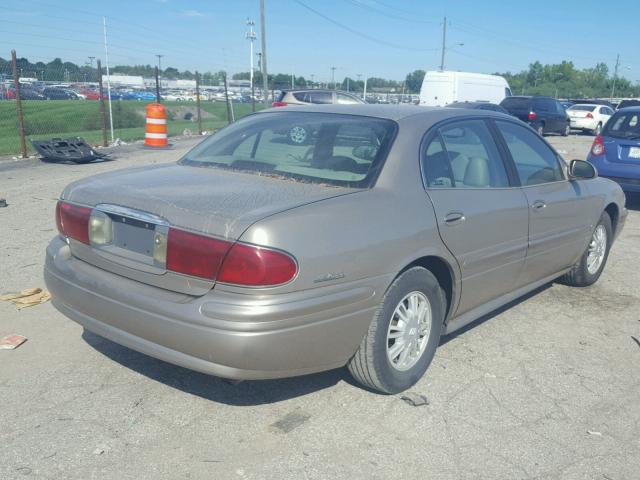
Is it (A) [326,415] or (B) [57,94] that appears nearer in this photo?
(A) [326,415]

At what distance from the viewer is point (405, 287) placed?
3441 mm

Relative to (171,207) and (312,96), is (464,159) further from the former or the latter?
(312,96)

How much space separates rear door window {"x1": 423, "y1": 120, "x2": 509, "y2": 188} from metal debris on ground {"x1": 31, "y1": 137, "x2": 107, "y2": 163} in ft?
32.9

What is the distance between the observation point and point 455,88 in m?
27.5

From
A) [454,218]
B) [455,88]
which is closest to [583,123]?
[455,88]

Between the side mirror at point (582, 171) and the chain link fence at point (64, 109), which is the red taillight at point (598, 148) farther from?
the chain link fence at point (64, 109)

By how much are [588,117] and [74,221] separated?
98.7ft

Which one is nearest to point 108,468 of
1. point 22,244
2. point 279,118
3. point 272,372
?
point 272,372

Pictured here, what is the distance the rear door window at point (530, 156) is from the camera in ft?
15.1

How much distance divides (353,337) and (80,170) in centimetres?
985

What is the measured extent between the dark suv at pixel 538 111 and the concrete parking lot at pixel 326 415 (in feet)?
73.3

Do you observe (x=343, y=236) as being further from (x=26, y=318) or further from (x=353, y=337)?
(x=26, y=318)

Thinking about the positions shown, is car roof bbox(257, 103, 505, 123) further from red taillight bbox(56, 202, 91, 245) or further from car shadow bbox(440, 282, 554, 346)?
red taillight bbox(56, 202, 91, 245)

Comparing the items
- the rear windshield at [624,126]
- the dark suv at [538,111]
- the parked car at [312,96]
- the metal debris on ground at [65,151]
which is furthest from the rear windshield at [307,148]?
the dark suv at [538,111]
